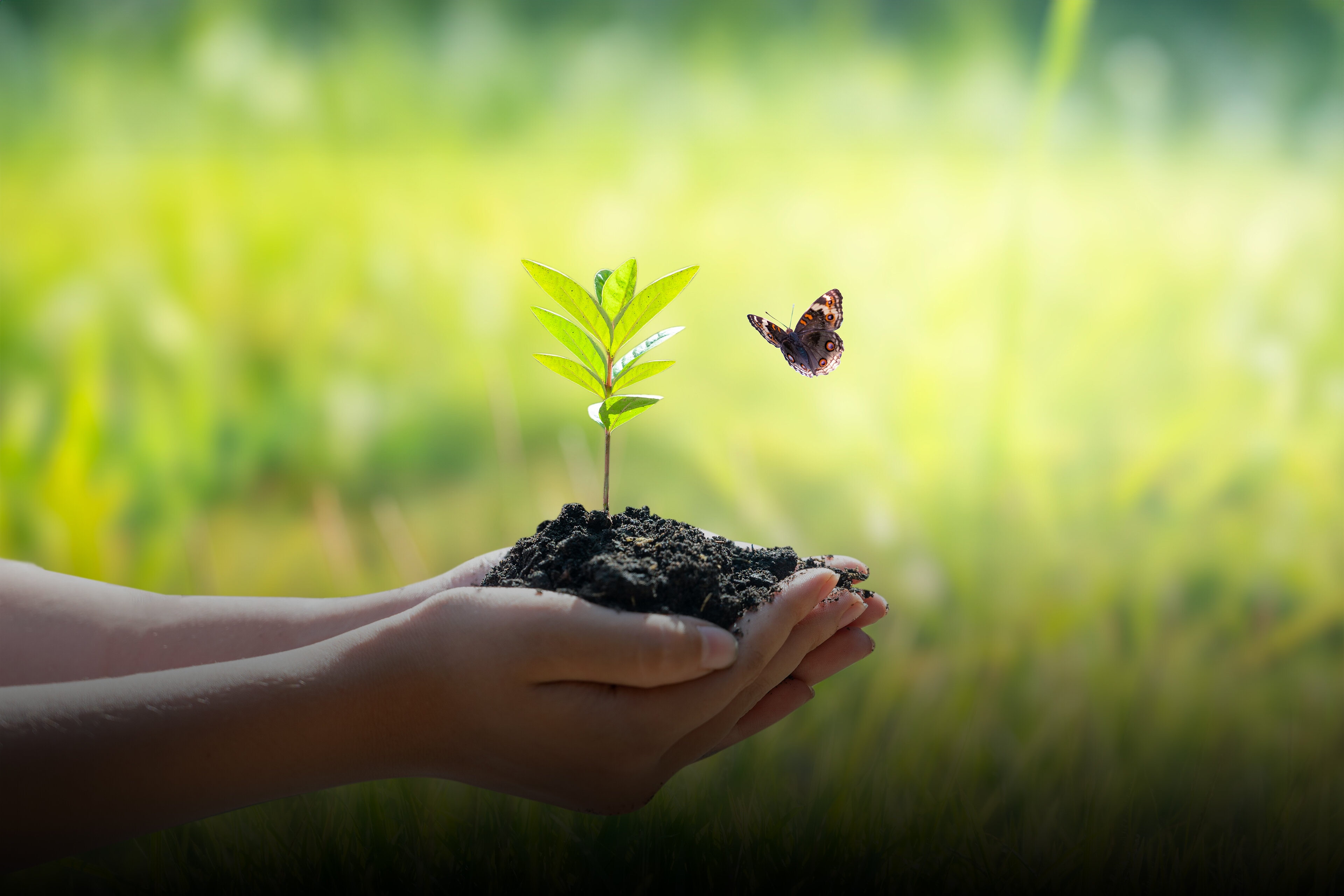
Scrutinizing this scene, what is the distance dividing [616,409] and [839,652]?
450 mm

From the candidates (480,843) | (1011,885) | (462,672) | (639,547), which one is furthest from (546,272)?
(1011,885)

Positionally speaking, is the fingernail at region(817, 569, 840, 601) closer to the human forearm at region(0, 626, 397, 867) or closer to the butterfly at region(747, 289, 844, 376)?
the butterfly at region(747, 289, 844, 376)

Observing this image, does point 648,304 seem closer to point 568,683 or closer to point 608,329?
point 608,329

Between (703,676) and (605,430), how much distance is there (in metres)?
0.39

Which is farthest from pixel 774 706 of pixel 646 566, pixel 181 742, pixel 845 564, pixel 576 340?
pixel 181 742

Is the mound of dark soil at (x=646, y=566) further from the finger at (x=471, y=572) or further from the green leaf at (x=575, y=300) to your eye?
the green leaf at (x=575, y=300)

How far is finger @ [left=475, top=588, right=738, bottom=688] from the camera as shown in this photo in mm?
856

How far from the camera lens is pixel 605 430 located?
118 centimetres

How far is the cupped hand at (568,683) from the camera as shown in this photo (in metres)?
0.86

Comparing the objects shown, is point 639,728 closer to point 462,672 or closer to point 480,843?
point 462,672

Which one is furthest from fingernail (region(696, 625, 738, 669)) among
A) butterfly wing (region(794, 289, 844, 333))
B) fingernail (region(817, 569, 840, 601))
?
butterfly wing (region(794, 289, 844, 333))

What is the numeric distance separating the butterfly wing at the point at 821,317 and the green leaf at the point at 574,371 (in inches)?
11.8

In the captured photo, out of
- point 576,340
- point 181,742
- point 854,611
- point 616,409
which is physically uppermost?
point 576,340

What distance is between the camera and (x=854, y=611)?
1.08 m
